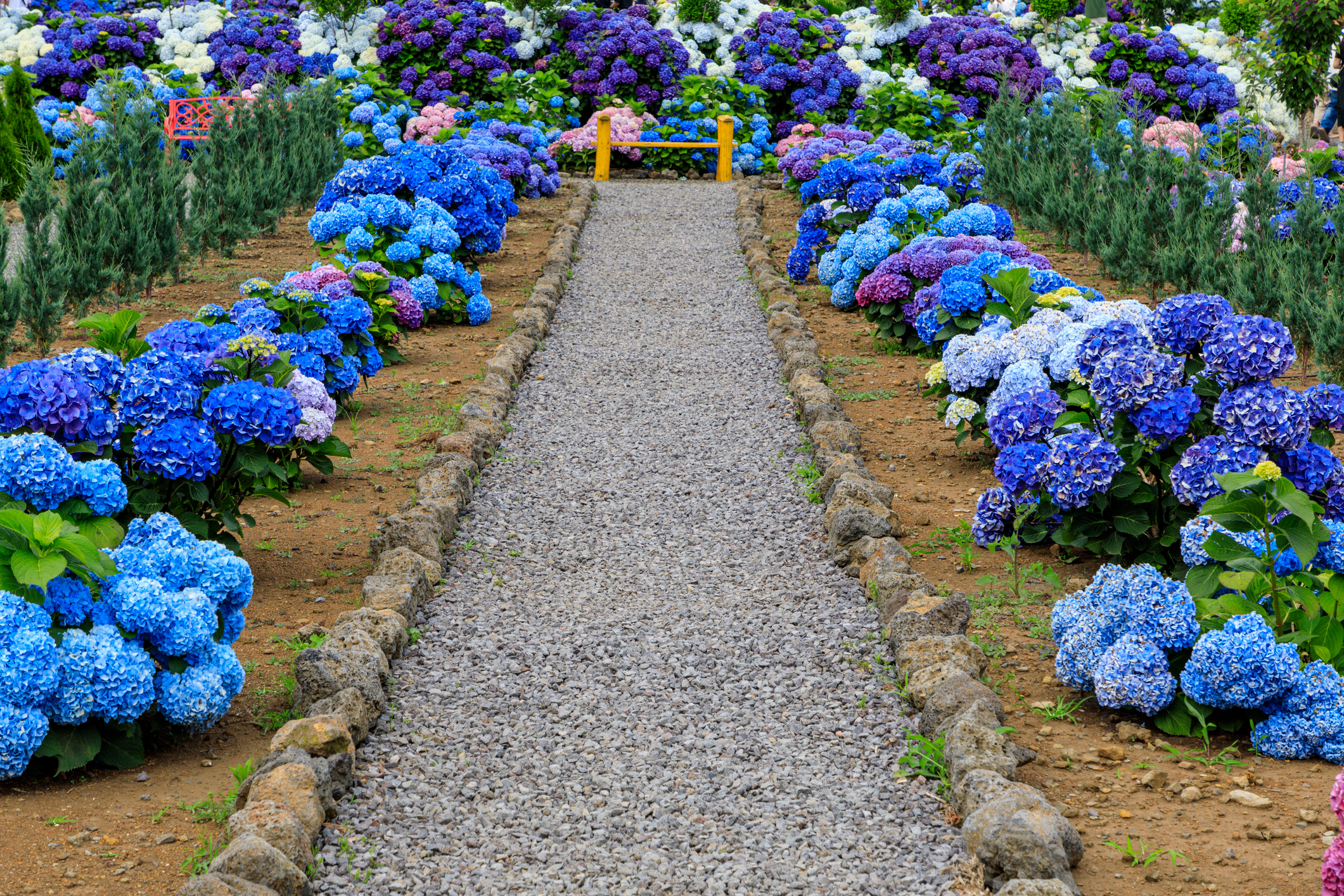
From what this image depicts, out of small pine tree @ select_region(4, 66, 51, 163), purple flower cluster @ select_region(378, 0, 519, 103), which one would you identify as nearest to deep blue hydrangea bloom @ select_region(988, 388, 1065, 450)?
small pine tree @ select_region(4, 66, 51, 163)

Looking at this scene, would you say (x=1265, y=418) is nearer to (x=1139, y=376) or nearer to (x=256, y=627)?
(x=1139, y=376)

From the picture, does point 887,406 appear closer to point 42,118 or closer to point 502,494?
point 502,494

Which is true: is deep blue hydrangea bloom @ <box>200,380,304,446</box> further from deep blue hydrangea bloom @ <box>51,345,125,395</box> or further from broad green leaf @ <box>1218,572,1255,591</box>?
broad green leaf @ <box>1218,572,1255,591</box>

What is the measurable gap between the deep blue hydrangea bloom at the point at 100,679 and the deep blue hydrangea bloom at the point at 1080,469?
2697 mm

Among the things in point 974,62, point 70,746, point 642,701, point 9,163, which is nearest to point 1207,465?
point 642,701

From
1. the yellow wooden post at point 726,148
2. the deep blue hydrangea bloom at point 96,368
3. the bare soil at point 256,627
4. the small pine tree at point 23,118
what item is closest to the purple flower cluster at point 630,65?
the yellow wooden post at point 726,148

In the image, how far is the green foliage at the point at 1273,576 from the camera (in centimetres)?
300

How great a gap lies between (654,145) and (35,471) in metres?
11.9

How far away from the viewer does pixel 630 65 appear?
15750 millimetres

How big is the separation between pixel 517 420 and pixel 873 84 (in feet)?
38.6

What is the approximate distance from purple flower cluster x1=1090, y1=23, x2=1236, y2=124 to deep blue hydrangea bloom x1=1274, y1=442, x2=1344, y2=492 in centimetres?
1391

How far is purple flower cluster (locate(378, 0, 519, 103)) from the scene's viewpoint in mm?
15727

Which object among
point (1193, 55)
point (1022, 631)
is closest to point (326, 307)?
point (1022, 631)

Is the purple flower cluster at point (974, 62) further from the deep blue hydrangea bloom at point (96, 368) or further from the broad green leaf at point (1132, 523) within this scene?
the deep blue hydrangea bloom at point (96, 368)
